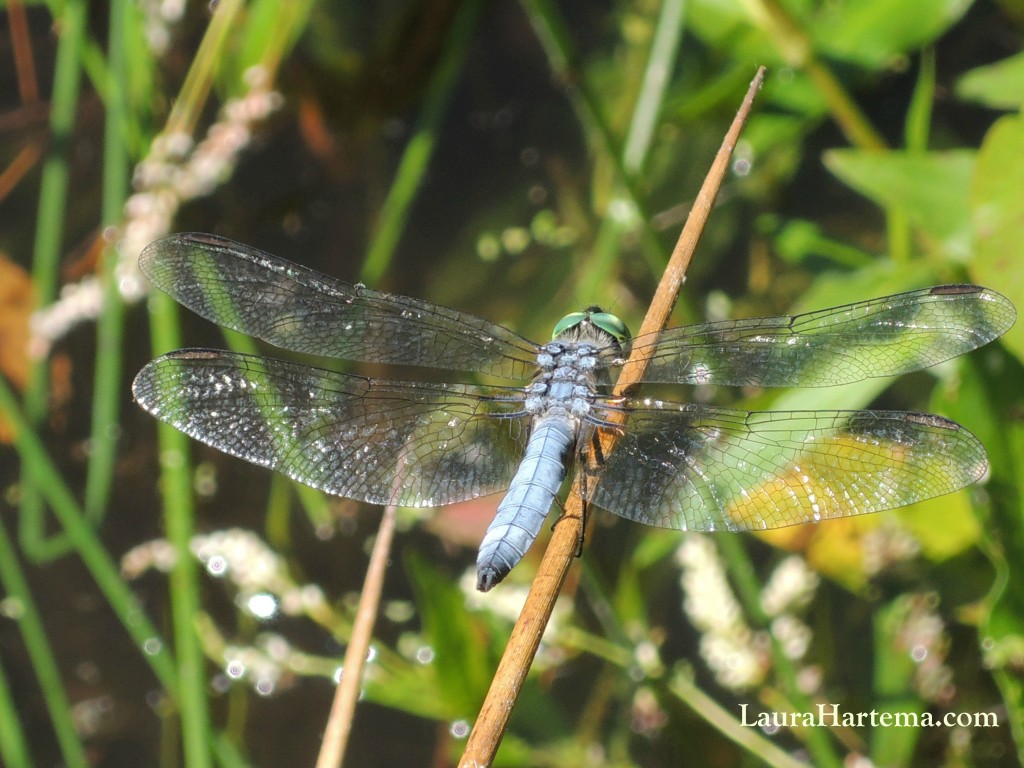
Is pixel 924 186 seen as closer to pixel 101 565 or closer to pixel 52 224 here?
pixel 101 565

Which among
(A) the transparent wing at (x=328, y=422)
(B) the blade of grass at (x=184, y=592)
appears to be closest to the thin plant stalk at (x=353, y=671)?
(A) the transparent wing at (x=328, y=422)

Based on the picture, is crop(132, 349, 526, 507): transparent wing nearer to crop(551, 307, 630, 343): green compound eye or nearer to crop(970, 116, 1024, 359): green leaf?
crop(551, 307, 630, 343): green compound eye

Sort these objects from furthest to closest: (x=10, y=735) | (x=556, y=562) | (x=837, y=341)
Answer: (x=10, y=735)
(x=837, y=341)
(x=556, y=562)

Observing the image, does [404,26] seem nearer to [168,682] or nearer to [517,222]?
[517,222]

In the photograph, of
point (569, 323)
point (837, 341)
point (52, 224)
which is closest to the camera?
point (837, 341)

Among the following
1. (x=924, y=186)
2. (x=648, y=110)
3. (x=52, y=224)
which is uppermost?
(x=648, y=110)

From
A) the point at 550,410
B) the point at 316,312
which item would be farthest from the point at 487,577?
the point at 316,312

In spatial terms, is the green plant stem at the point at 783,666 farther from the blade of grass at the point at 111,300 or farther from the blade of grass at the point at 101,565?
the blade of grass at the point at 111,300
